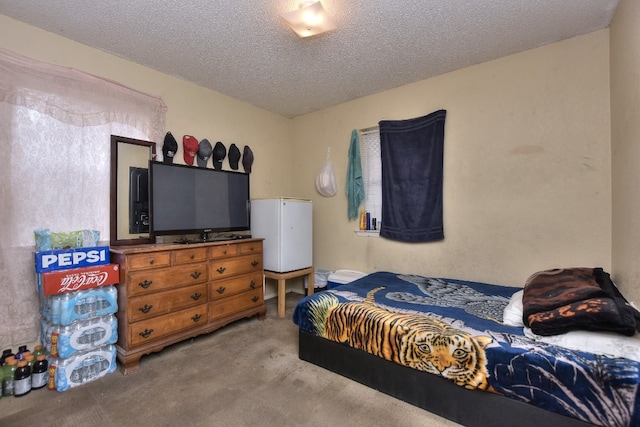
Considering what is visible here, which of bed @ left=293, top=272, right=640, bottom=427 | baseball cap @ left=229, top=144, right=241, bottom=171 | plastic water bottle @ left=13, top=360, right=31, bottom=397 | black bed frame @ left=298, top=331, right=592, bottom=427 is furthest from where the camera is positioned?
baseball cap @ left=229, top=144, right=241, bottom=171

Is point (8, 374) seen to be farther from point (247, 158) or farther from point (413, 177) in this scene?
point (413, 177)

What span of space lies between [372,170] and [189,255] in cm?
224

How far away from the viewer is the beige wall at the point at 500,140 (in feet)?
7.30

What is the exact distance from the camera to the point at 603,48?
2197 mm

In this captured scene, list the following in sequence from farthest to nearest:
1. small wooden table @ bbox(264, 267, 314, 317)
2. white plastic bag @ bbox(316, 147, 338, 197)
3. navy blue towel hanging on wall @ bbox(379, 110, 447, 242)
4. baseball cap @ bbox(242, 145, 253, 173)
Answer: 1. white plastic bag @ bbox(316, 147, 338, 197)
2. baseball cap @ bbox(242, 145, 253, 173)
3. small wooden table @ bbox(264, 267, 314, 317)
4. navy blue towel hanging on wall @ bbox(379, 110, 447, 242)

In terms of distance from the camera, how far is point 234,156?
339cm

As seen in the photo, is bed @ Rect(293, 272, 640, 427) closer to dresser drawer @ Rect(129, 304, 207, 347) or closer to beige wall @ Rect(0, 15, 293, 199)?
dresser drawer @ Rect(129, 304, 207, 347)

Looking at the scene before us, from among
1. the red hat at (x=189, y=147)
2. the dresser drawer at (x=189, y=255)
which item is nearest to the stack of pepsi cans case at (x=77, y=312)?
the dresser drawer at (x=189, y=255)

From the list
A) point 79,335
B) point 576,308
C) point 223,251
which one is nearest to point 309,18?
point 223,251

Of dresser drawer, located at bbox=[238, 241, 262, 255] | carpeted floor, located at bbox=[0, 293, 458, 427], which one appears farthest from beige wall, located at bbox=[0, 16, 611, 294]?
carpeted floor, located at bbox=[0, 293, 458, 427]

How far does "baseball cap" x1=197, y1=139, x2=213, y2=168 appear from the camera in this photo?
3044mm

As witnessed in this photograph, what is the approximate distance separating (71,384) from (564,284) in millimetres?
3239

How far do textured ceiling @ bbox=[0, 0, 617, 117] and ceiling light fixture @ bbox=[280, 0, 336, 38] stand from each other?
10 cm

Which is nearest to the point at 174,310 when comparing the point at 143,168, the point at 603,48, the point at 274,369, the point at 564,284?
the point at 274,369
